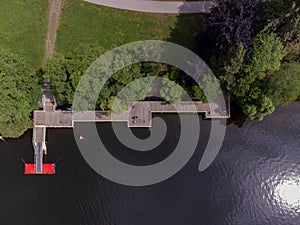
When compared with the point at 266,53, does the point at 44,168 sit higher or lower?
lower

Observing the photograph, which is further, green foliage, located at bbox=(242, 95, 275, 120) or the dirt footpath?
the dirt footpath

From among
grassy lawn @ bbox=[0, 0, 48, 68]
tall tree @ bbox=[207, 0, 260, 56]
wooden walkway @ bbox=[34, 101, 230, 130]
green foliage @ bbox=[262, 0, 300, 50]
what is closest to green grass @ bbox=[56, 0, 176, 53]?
grassy lawn @ bbox=[0, 0, 48, 68]

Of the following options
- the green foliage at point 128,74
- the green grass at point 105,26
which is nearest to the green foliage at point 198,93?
the green foliage at point 128,74

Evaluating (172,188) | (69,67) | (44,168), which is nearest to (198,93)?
(172,188)

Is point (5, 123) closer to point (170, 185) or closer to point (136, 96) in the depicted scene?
point (136, 96)

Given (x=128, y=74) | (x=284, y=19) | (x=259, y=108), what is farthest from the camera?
(x=259, y=108)

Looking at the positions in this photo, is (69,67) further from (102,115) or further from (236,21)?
(236,21)

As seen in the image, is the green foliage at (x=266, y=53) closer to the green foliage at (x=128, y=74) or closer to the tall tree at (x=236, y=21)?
the tall tree at (x=236, y=21)

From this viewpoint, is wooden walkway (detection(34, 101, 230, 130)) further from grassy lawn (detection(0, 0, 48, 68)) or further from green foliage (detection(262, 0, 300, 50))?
green foliage (detection(262, 0, 300, 50))
